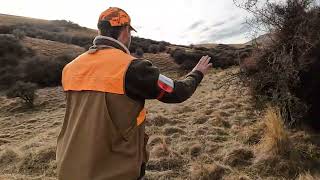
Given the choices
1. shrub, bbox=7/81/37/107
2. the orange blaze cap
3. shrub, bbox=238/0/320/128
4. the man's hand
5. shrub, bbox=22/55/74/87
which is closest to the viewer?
the orange blaze cap

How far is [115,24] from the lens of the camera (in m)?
2.82

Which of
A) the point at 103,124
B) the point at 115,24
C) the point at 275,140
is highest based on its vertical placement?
the point at 115,24

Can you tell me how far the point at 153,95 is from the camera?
8.95 ft

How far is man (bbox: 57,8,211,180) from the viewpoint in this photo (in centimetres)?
266

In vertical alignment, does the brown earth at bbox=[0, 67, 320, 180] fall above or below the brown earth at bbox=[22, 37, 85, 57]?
below

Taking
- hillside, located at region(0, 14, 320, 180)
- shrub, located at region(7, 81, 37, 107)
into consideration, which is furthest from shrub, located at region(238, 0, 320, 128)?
shrub, located at region(7, 81, 37, 107)

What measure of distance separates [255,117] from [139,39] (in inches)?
Answer: 1627

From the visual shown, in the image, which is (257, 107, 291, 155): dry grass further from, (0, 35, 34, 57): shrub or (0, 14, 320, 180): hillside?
(0, 35, 34, 57): shrub

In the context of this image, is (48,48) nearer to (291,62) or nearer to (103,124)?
(291,62)

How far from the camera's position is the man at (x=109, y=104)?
8.74ft

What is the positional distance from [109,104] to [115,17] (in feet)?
1.76

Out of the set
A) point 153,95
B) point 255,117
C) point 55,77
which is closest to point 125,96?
point 153,95

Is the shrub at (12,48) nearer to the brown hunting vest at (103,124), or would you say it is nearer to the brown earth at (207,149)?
the brown earth at (207,149)

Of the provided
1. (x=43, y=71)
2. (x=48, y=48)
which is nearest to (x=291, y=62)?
(x=43, y=71)
